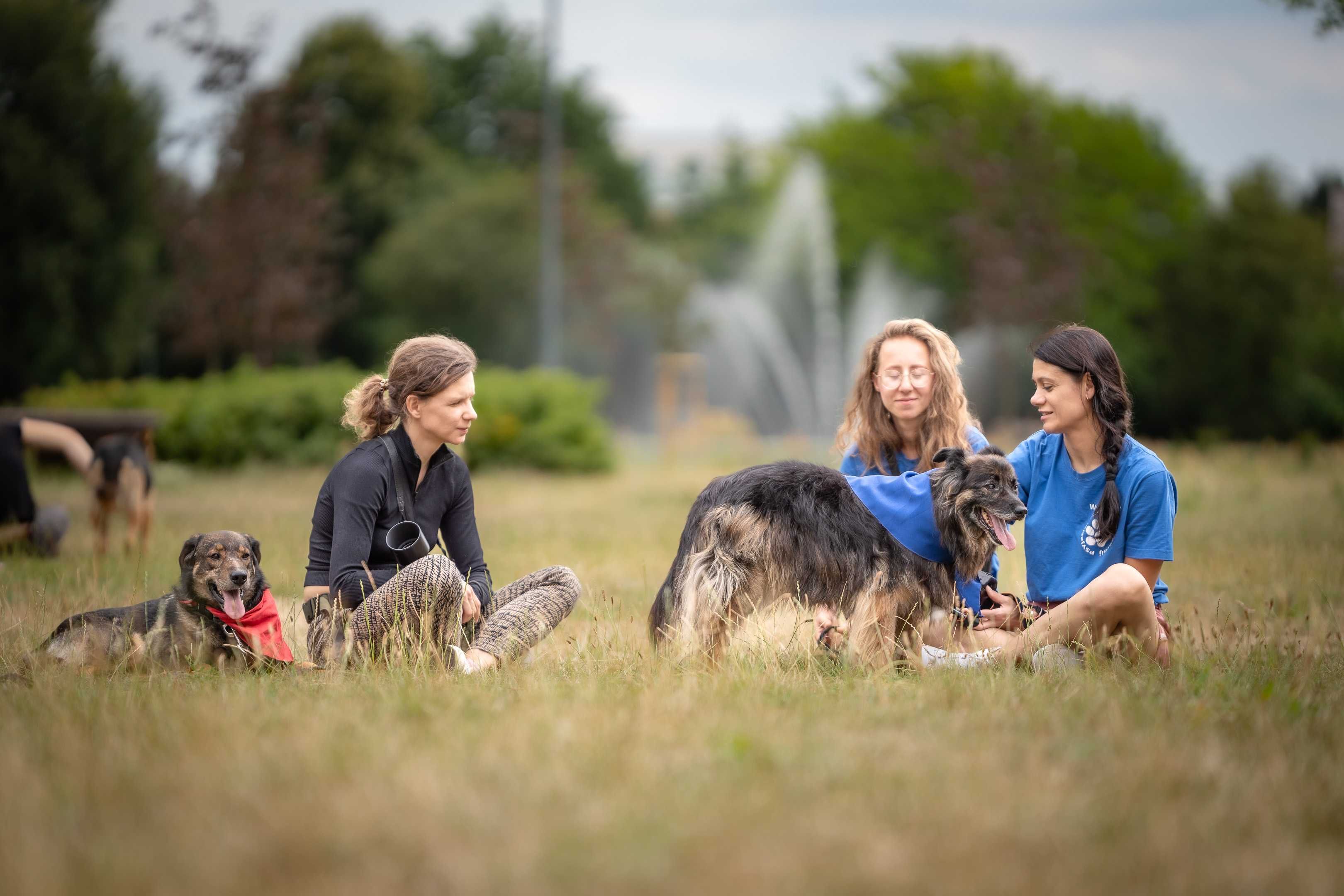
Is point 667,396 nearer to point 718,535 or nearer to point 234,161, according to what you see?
Result: point 234,161

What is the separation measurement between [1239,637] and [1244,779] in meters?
2.42

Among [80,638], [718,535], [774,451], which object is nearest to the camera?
[80,638]

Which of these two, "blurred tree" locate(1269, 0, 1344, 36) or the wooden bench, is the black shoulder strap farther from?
the wooden bench

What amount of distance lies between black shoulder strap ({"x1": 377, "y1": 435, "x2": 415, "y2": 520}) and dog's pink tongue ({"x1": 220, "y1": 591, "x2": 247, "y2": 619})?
0.75m

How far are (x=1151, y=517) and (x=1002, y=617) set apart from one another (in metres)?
0.83

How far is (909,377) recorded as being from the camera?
5441 millimetres

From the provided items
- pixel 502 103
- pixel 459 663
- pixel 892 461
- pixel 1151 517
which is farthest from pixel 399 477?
pixel 502 103

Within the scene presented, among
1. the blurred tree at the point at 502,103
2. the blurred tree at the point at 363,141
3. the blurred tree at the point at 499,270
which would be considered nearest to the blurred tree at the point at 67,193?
the blurred tree at the point at 499,270

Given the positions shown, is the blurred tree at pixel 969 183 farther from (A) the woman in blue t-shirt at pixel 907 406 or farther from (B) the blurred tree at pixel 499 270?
(A) the woman in blue t-shirt at pixel 907 406

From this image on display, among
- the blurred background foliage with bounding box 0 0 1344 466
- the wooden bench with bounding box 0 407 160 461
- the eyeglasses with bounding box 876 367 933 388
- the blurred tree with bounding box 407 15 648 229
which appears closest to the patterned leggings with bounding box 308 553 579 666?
the eyeglasses with bounding box 876 367 933 388

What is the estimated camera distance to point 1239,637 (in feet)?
17.5

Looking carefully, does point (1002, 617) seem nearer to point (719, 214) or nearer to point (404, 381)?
point (404, 381)

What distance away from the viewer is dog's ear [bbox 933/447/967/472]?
493cm

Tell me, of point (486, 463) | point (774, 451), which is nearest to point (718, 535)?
point (486, 463)
